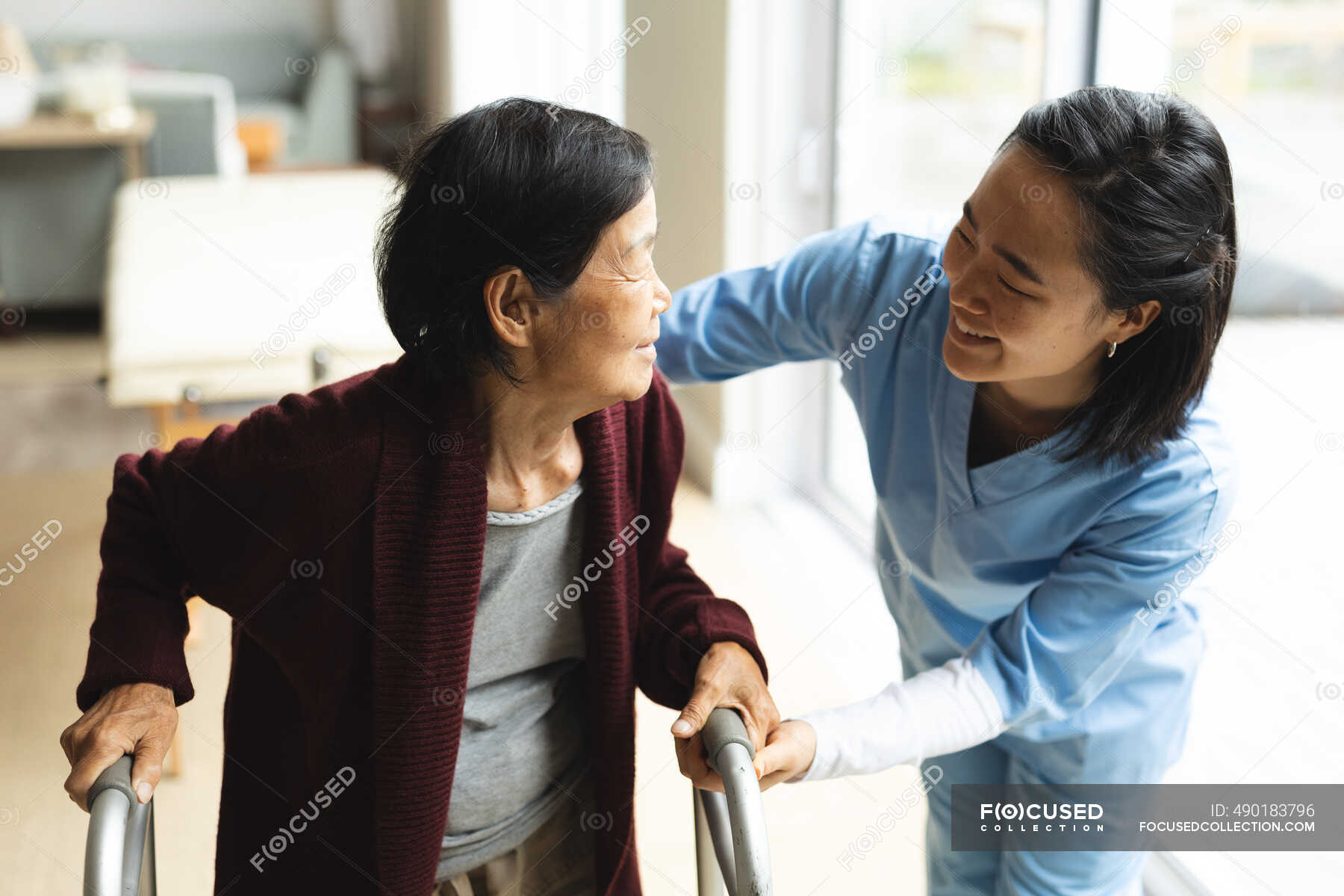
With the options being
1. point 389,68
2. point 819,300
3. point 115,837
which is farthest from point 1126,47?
point 389,68

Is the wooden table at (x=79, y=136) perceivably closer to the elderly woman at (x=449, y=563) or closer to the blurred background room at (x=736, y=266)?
the blurred background room at (x=736, y=266)

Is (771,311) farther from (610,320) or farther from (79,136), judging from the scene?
(79,136)

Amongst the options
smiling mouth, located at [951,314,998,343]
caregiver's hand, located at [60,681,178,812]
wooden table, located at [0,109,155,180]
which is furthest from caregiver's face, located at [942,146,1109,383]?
wooden table, located at [0,109,155,180]

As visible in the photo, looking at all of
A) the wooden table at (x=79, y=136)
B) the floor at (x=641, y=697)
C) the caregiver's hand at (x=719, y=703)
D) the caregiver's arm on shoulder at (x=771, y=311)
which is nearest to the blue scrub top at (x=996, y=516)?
the caregiver's arm on shoulder at (x=771, y=311)

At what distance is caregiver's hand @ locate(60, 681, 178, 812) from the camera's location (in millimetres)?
985

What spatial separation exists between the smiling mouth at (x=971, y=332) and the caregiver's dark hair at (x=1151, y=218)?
0.11 meters

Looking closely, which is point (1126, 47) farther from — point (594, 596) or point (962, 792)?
point (594, 596)

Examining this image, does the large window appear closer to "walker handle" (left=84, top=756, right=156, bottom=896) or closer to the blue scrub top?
the blue scrub top

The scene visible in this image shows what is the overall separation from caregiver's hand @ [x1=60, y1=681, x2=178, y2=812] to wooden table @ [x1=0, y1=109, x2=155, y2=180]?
14.5 feet

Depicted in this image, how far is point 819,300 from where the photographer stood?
5.00ft

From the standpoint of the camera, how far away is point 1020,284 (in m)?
1.20

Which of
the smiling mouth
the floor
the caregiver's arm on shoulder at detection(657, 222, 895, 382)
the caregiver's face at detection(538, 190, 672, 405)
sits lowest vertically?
the floor

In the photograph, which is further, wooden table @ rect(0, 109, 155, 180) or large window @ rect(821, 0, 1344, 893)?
wooden table @ rect(0, 109, 155, 180)

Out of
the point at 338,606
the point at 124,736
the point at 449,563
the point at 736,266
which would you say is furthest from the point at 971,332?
the point at 736,266
